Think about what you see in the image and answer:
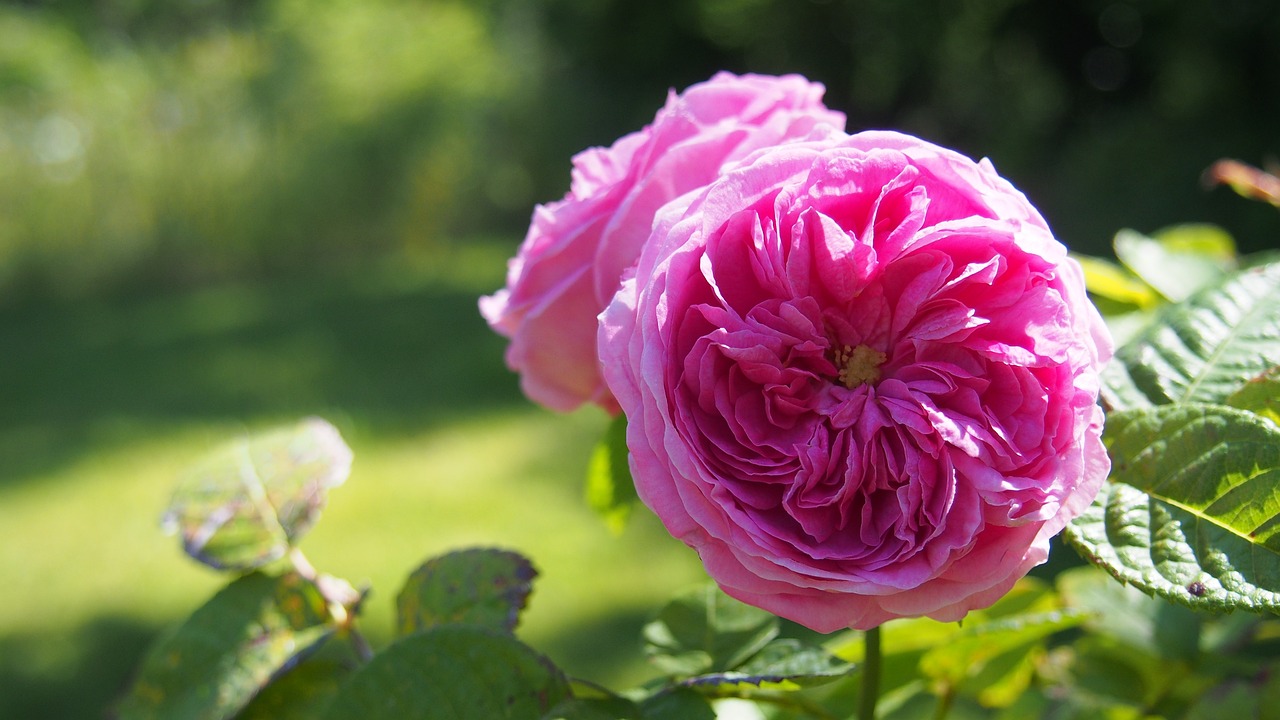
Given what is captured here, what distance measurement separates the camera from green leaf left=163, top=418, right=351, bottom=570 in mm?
517

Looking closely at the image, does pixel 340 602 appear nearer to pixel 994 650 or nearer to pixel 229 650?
pixel 229 650

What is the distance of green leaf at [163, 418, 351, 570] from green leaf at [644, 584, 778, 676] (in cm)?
17

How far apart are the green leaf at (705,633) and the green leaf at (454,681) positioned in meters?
0.08

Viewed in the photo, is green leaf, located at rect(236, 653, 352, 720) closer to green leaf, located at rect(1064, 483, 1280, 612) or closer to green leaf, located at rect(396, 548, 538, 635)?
green leaf, located at rect(396, 548, 538, 635)

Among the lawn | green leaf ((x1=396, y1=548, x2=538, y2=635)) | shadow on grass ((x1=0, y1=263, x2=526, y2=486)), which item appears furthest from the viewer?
shadow on grass ((x1=0, y1=263, x2=526, y2=486))

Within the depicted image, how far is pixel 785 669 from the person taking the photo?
1.35 feet

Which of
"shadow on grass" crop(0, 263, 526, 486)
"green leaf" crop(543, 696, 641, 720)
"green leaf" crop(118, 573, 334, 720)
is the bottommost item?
"shadow on grass" crop(0, 263, 526, 486)

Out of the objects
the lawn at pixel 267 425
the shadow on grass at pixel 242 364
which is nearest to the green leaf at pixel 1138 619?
the lawn at pixel 267 425

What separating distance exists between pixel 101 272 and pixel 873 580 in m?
5.20

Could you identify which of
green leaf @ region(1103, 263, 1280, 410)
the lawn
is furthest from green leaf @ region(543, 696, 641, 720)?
the lawn

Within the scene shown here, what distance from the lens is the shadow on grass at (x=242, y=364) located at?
3.17m

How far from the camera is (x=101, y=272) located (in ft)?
15.9

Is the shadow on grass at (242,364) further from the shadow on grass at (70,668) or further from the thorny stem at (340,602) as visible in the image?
the thorny stem at (340,602)

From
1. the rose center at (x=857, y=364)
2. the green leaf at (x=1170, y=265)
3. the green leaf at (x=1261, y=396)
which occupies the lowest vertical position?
the green leaf at (x=1170, y=265)
